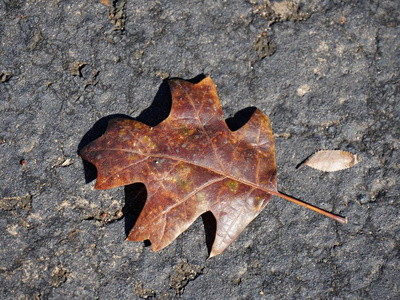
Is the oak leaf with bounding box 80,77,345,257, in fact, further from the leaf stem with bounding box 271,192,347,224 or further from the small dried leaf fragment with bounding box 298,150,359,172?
the small dried leaf fragment with bounding box 298,150,359,172

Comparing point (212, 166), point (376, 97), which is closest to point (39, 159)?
point (212, 166)

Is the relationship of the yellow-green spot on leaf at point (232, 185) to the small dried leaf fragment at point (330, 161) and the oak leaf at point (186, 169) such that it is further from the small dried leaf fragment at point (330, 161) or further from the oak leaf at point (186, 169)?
the small dried leaf fragment at point (330, 161)

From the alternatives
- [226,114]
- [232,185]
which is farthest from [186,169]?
[226,114]

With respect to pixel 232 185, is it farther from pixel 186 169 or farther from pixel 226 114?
pixel 226 114

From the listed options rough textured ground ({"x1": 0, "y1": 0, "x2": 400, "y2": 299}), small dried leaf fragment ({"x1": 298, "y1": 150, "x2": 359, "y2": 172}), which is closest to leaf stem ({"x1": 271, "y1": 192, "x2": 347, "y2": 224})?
rough textured ground ({"x1": 0, "y1": 0, "x2": 400, "y2": 299})

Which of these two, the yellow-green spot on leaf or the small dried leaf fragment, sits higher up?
the yellow-green spot on leaf

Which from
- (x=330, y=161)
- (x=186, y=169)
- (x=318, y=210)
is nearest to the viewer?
(x=186, y=169)
